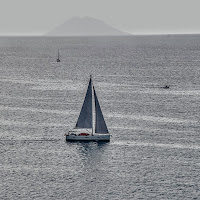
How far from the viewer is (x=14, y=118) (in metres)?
113

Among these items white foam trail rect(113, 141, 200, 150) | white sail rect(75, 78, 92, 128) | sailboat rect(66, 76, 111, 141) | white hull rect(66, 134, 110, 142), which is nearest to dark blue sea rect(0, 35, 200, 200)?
white foam trail rect(113, 141, 200, 150)

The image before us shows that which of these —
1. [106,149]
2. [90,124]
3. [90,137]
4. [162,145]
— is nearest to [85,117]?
[90,124]

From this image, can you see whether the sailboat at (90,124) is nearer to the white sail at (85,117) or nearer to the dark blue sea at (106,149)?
the white sail at (85,117)

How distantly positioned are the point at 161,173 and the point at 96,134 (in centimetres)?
2090

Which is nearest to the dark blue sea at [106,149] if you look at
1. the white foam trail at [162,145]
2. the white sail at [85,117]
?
the white foam trail at [162,145]

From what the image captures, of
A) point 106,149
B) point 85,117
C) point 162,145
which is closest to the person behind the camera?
point 106,149

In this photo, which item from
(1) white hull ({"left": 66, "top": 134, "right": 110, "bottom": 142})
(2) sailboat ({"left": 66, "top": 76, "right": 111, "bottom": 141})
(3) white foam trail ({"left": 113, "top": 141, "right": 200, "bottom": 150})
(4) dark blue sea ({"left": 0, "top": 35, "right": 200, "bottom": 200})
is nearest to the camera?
(4) dark blue sea ({"left": 0, "top": 35, "right": 200, "bottom": 200})

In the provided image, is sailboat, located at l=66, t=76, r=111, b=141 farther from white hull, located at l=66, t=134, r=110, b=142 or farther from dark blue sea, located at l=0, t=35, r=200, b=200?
dark blue sea, located at l=0, t=35, r=200, b=200

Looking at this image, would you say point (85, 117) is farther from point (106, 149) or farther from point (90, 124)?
point (106, 149)

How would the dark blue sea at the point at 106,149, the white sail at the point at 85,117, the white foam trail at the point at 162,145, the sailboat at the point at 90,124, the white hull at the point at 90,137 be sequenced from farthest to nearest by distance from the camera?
the white sail at the point at 85,117, the sailboat at the point at 90,124, the white hull at the point at 90,137, the white foam trail at the point at 162,145, the dark blue sea at the point at 106,149

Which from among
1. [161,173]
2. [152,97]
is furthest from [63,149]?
[152,97]

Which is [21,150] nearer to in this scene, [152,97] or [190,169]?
[190,169]

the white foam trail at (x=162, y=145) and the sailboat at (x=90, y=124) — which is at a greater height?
the sailboat at (x=90, y=124)

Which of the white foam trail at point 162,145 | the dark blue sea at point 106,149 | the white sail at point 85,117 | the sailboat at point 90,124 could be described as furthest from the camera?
the white sail at point 85,117
